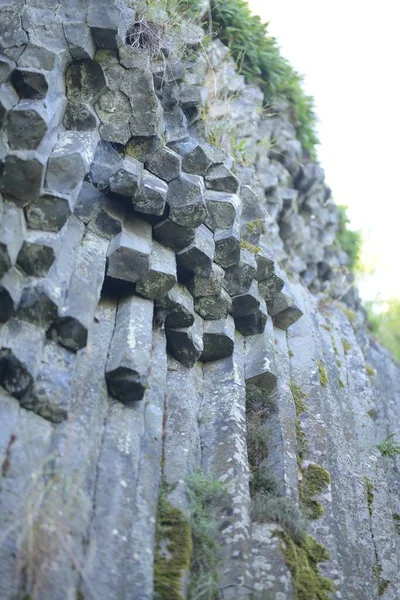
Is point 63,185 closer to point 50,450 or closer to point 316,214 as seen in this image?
point 50,450

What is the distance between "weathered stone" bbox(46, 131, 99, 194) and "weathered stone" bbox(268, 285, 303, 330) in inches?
151

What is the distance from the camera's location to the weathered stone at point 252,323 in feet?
32.3

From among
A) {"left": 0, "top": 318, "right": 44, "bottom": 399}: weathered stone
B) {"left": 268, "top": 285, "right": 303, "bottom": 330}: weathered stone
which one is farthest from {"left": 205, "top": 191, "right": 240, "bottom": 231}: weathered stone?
{"left": 0, "top": 318, "right": 44, "bottom": 399}: weathered stone

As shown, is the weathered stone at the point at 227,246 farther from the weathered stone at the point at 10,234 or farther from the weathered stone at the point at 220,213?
the weathered stone at the point at 10,234

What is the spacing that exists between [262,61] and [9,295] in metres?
9.49

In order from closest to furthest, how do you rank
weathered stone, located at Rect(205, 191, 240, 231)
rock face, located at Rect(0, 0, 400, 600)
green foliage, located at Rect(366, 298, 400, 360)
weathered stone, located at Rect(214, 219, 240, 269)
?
rock face, located at Rect(0, 0, 400, 600) < weathered stone, located at Rect(214, 219, 240, 269) < weathered stone, located at Rect(205, 191, 240, 231) < green foliage, located at Rect(366, 298, 400, 360)

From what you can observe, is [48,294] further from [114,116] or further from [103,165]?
[114,116]

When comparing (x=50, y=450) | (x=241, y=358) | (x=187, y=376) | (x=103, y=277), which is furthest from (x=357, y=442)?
(x=50, y=450)

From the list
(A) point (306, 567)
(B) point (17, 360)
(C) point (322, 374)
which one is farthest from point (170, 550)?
(C) point (322, 374)

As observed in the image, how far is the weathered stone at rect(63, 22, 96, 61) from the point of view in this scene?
8180 mm

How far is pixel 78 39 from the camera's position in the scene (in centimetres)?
820

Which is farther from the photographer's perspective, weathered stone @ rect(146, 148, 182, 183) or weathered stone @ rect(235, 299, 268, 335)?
weathered stone @ rect(235, 299, 268, 335)

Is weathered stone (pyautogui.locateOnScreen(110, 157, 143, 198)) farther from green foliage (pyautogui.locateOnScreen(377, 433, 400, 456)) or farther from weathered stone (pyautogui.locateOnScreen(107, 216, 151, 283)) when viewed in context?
green foliage (pyautogui.locateOnScreen(377, 433, 400, 456))

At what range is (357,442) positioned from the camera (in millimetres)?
10664
